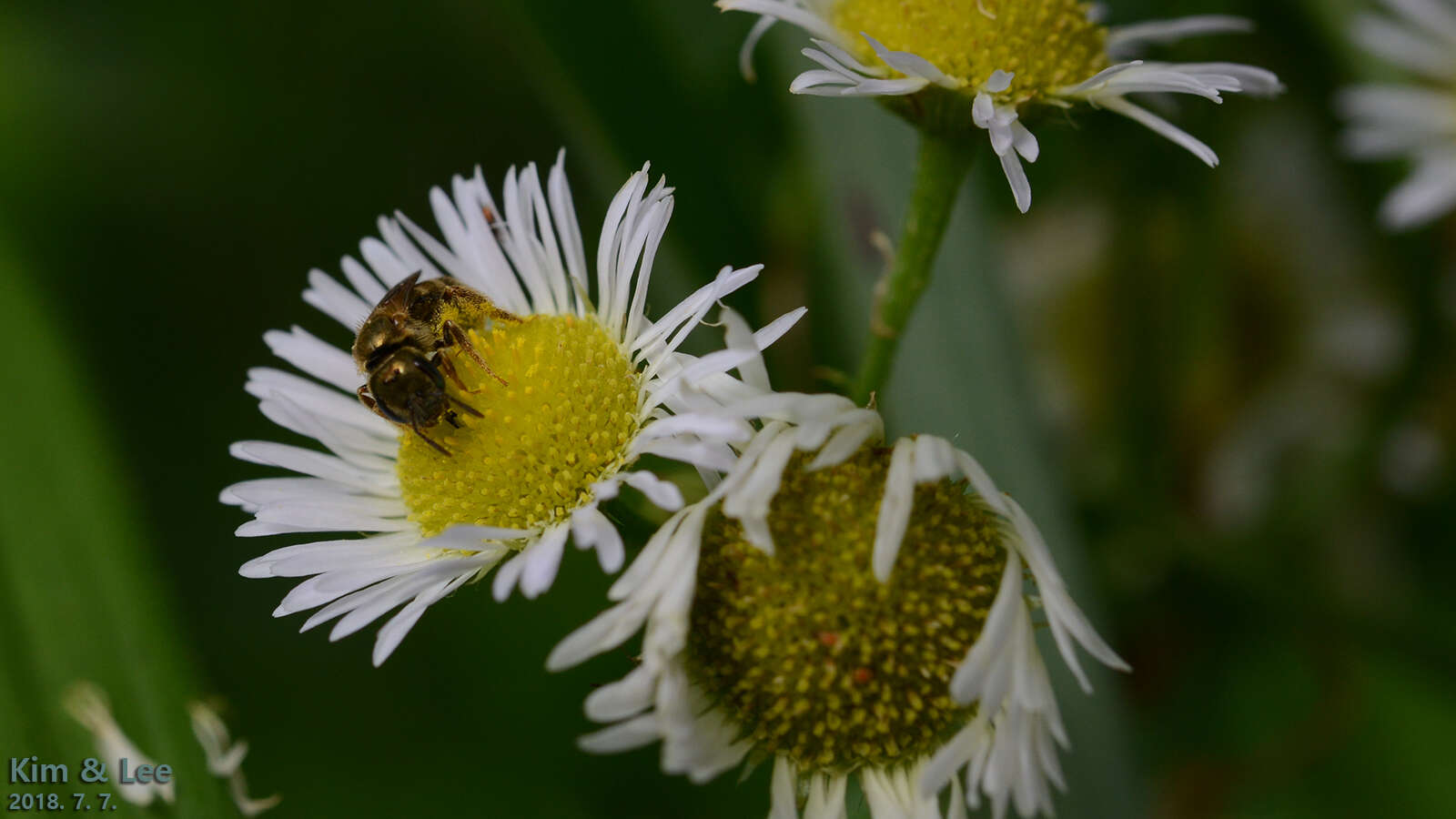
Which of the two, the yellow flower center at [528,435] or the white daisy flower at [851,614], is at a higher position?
the yellow flower center at [528,435]

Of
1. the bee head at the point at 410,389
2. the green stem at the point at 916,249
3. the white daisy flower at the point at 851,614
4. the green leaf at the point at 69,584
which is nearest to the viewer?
the white daisy flower at the point at 851,614

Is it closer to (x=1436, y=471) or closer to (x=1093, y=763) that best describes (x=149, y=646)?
(x=1093, y=763)

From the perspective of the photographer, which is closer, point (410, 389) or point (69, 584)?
point (410, 389)

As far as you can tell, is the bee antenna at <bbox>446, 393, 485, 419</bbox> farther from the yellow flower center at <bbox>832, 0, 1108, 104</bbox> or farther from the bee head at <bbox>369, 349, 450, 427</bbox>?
the yellow flower center at <bbox>832, 0, 1108, 104</bbox>

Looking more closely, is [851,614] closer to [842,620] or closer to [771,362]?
[842,620]

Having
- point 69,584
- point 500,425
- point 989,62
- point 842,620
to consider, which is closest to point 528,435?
point 500,425

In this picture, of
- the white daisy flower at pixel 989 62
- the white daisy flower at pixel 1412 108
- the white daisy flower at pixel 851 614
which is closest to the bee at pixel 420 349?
the white daisy flower at pixel 851 614

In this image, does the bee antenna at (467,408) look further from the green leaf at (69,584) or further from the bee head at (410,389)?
the green leaf at (69,584)
